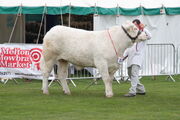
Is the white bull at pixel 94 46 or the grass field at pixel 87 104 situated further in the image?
the white bull at pixel 94 46

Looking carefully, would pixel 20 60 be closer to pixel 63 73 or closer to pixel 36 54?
pixel 36 54

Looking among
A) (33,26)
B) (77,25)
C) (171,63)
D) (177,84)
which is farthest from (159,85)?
(33,26)

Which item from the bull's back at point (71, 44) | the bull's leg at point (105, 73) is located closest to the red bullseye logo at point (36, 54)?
the bull's back at point (71, 44)

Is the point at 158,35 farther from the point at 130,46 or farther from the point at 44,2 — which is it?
the point at 130,46

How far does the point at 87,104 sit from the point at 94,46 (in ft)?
7.19

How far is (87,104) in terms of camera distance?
15.4m

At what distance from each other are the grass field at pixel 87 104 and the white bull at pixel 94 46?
86 centimetres

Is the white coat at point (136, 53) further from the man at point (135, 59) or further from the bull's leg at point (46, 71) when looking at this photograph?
the bull's leg at point (46, 71)

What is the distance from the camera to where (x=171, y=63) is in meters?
26.0

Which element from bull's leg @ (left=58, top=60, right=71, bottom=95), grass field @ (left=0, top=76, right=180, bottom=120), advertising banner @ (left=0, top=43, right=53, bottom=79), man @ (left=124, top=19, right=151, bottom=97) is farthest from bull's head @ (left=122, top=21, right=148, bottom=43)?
advertising banner @ (left=0, top=43, right=53, bottom=79)

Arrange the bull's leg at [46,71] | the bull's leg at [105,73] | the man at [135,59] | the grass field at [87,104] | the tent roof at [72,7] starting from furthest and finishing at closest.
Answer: the tent roof at [72,7], the bull's leg at [46,71], the man at [135,59], the bull's leg at [105,73], the grass field at [87,104]

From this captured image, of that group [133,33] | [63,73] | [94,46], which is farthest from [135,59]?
[63,73]

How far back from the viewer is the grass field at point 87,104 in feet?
43.5

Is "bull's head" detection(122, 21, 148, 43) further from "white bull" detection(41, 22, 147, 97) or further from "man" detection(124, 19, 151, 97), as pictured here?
"man" detection(124, 19, 151, 97)
